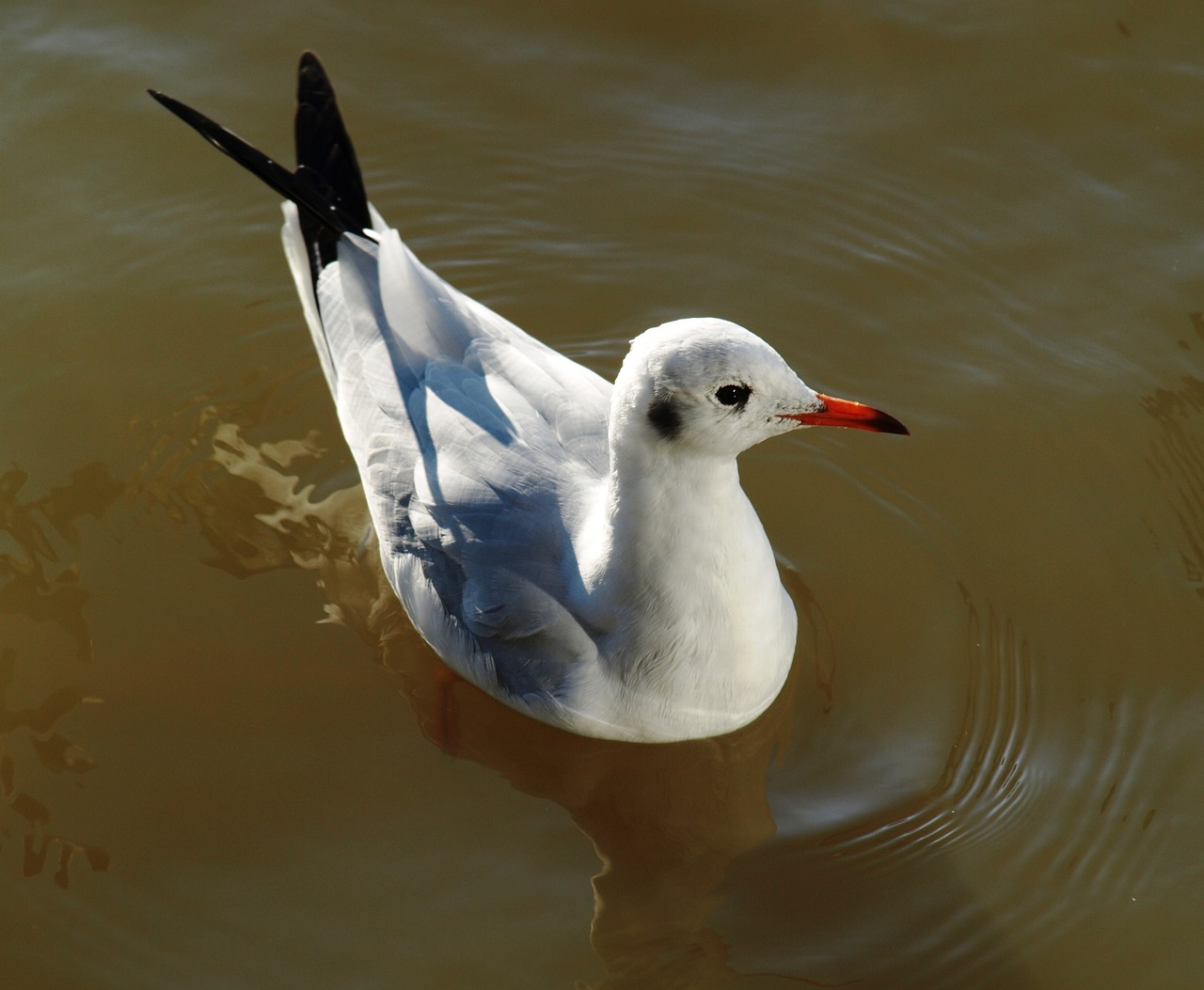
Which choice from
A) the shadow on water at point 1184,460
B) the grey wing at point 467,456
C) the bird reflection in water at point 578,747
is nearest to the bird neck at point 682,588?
the grey wing at point 467,456

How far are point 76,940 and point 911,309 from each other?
12.9 ft

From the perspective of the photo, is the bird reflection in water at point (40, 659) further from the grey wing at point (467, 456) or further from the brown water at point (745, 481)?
the grey wing at point (467, 456)

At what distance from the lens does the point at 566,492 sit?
13.4 feet

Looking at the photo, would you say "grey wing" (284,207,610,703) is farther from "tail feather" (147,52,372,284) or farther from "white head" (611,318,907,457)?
"white head" (611,318,907,457)

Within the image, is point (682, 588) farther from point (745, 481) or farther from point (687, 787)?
point (745, 481)

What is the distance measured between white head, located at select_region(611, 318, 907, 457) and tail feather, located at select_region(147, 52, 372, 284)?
1.78 metres

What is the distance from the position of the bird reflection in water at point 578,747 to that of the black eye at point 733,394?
1.38 m

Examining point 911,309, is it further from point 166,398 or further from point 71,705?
point 71,705

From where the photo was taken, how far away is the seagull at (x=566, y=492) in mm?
3561

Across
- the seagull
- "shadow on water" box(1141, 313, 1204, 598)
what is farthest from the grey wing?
"shadow on water" box(1141, 313, 1204, 598)

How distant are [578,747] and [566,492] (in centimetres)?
88

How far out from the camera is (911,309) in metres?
5.73

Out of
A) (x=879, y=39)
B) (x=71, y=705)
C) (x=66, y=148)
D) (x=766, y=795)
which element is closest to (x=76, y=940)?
(x=71, y=705)

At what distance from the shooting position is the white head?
11.2ft
